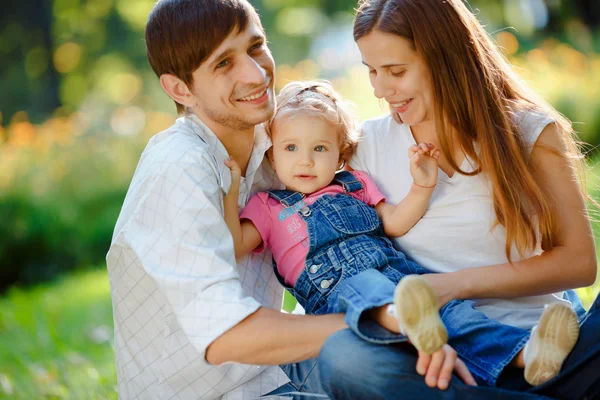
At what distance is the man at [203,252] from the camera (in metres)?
2.25

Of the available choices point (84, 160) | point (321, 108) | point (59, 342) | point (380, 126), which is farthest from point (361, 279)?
point (84, 160)

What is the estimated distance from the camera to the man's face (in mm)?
2732

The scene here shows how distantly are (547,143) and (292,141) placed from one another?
97 cm

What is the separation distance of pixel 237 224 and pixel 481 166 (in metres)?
0.95

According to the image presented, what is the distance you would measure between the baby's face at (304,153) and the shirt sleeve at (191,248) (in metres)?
0.42

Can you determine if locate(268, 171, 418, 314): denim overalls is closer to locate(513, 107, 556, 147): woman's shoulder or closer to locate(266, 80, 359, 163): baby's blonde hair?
locate(266, 80, 359, 163): baby's blonde hair

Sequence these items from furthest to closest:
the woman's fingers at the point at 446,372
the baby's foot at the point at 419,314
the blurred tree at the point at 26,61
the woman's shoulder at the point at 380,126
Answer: the blurred tree at the point at 26,61
the woman's shoulder at the point at 380,126
the woman's fingers at the point at 446,372
the baby's foot at the point at 419,314

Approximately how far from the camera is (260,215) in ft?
9.14

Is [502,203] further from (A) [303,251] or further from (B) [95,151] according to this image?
(B) [95,151]

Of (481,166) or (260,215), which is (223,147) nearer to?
(260,215)

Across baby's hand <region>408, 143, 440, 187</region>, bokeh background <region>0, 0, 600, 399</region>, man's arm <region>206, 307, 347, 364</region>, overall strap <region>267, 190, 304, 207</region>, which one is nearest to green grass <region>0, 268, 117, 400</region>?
bokeh background <region>0, 0, 600, 399</region>

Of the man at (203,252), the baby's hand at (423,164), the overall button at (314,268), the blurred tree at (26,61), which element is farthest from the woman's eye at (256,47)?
the blurred tree at (26,61)

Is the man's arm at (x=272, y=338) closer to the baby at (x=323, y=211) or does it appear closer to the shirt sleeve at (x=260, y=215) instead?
the baby at (x=323, y=211)

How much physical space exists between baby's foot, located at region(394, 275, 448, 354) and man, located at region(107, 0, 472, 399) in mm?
117
